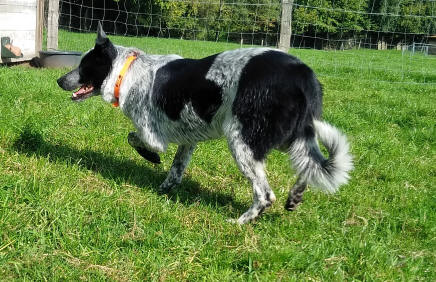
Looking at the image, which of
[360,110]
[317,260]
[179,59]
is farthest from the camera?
[360,110]

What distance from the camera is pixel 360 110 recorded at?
7.00m

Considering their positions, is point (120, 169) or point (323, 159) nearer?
point (323, 159)

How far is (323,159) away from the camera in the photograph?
3.20 meters

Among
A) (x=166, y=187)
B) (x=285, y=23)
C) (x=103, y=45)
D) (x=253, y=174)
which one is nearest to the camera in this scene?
(x=253, y=174)

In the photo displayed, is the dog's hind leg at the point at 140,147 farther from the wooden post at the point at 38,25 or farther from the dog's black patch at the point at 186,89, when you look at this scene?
the wooden post at the point at 38,25

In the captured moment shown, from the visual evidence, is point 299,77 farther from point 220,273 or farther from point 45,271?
point 45,271

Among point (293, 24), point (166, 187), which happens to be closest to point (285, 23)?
point (166, 187)

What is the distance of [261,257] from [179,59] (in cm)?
185

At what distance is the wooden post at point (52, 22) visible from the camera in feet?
30.9

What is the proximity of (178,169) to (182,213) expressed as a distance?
686mm

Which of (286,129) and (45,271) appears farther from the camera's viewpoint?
(286,129)

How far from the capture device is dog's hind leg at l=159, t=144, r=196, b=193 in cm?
397

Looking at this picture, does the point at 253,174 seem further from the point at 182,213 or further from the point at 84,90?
the point at 84,90

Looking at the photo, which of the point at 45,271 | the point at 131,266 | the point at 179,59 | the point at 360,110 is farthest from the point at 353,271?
the point at 360,110
